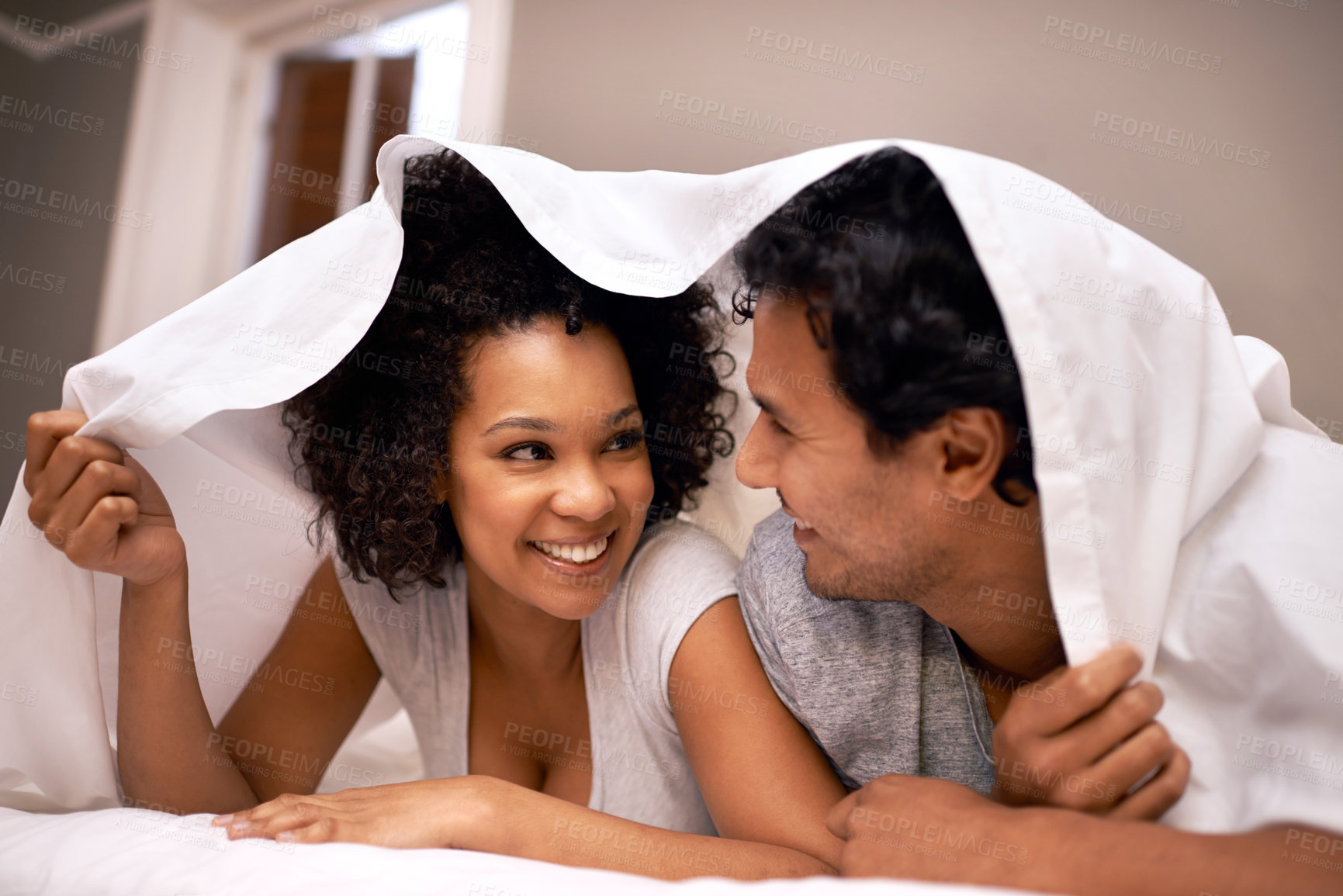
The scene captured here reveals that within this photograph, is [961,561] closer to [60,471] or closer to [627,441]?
[627,441]

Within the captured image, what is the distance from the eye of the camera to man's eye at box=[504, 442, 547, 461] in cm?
111

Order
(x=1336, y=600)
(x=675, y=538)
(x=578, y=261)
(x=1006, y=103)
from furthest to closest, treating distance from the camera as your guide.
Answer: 1. (x=1006, y=103)
2. (x=675, y=538)
3. (x=578, y=261)
4. (x=1336, y=600)

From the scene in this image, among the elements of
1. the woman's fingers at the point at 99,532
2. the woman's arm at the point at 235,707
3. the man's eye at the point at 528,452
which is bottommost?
the woman's arm at the point at 235,707

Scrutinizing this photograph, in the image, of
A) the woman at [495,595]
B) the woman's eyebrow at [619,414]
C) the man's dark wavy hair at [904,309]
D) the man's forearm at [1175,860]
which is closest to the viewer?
the man's forearm at [1175,860]

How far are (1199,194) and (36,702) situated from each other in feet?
6.20

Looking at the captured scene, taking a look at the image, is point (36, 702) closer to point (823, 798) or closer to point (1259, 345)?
point (823, 798)

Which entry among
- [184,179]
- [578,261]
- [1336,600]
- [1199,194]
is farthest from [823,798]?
[184,179]

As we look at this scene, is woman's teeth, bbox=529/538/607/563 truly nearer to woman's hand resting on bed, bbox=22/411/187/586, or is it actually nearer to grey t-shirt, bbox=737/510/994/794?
grey t-shirt, bbox=737/510/994/794

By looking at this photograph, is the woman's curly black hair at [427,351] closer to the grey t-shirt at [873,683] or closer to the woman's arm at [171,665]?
the woman's arm at [171,665]

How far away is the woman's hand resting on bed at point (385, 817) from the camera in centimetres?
90

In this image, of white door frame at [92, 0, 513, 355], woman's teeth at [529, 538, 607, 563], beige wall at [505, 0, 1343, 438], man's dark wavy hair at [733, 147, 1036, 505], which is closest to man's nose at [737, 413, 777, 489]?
man's dark wavy hair at [733, 147, 1036, 505]

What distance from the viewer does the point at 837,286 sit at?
899 millimetres

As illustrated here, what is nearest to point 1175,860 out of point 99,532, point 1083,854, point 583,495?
point 1083,854

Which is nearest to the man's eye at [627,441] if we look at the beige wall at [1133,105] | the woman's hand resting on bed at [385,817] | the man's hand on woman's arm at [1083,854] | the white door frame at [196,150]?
the woman's hand resting on bed at [385,817]
